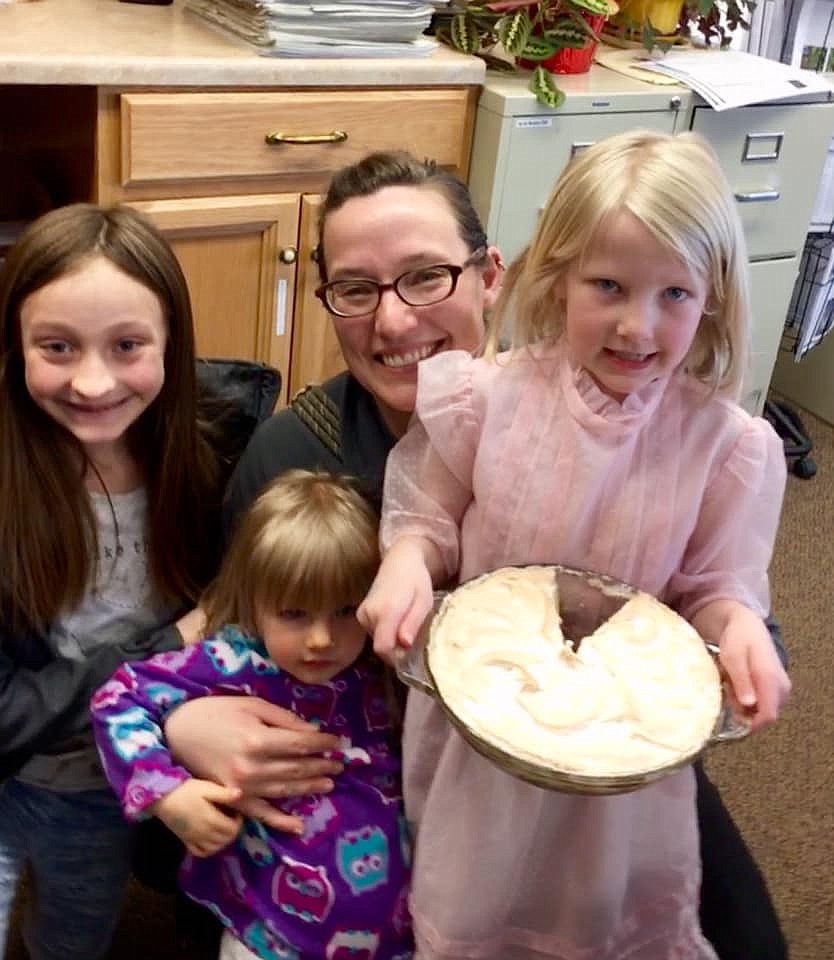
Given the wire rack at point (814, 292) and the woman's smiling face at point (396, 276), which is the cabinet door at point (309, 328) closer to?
the woman's smiling face at point (396, 276)

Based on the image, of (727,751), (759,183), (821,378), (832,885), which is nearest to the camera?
(832,885)

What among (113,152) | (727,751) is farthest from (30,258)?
(727,751)

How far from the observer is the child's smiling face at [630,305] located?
0.87 metres

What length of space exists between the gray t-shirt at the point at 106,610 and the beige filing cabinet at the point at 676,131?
1.02m

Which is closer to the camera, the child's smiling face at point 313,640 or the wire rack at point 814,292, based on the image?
the child's smiling face at point 313,640

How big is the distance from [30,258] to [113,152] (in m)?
0.87

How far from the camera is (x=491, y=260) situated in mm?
1318

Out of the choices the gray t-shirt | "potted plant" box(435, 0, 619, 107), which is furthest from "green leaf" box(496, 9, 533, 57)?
the gray t-shirt

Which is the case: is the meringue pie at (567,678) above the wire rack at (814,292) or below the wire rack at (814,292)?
above

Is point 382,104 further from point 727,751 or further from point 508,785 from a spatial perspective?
point 508,785

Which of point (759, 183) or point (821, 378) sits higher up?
point (759, 183)

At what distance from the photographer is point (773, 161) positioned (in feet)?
8.46

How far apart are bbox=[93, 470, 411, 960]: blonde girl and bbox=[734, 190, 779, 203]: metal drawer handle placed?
5.76 feet

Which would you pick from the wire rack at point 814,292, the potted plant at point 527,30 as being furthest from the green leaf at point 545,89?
the wire rack at point 814,292
